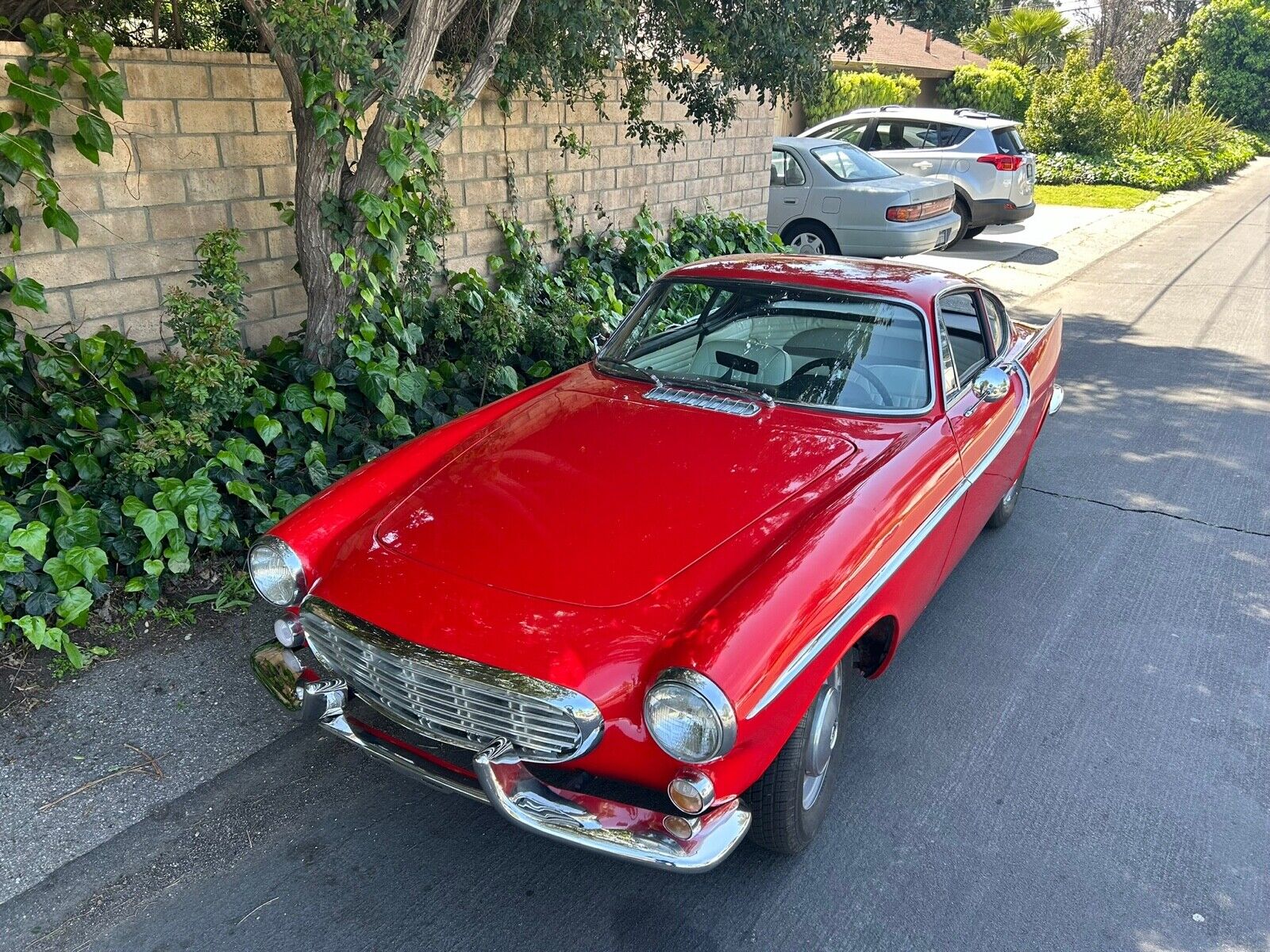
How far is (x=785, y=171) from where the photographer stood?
1104 cm

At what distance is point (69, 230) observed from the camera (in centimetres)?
416

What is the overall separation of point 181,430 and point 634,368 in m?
1.98

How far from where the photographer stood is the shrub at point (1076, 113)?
20531 millimetres

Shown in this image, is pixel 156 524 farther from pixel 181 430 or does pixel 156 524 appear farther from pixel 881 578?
pixel 881 578

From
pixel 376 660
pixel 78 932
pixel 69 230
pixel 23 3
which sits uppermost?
pixel 23 3

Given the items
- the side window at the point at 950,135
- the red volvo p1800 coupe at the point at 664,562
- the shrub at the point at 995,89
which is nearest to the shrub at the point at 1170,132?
the shrub at the point at 995,89

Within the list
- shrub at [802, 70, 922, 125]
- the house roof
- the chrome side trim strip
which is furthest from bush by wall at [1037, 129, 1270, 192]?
the chrome side trim strip

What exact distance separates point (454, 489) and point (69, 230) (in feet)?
7.60

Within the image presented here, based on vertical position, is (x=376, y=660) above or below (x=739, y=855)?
above

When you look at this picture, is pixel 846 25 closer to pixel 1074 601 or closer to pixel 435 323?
pixel 435 323

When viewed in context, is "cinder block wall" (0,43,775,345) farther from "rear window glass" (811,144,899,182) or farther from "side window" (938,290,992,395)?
"rear window glass" (811,144,899,182)

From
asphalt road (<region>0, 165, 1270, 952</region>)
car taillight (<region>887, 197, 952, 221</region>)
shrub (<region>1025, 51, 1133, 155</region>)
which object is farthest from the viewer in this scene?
shrub (<region>1025, 51, 1133, 155</region>)

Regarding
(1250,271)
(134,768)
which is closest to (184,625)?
(134,768)

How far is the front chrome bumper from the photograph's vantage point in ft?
7.68
